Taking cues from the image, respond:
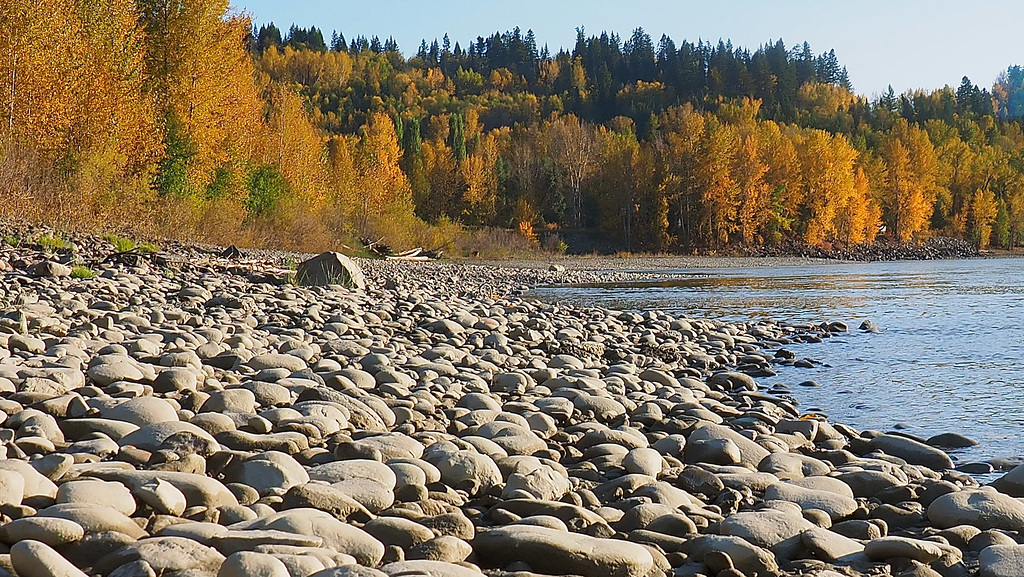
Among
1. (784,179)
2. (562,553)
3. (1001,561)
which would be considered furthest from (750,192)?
(562,553)

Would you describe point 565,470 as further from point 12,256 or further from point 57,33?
point 57,33

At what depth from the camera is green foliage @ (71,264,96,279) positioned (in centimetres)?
892

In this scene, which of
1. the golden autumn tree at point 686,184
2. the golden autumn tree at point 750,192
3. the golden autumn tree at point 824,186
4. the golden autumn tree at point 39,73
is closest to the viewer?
the golden autumn tree at point 39,73

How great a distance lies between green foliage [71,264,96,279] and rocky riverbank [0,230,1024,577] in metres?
2.97

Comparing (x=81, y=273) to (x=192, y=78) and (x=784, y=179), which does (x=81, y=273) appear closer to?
(x=192, y=78)

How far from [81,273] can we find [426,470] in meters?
7.68

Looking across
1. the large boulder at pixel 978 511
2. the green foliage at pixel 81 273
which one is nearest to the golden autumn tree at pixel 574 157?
the green foliage at pixel 81 273

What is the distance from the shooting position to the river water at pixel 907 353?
492 centimetres

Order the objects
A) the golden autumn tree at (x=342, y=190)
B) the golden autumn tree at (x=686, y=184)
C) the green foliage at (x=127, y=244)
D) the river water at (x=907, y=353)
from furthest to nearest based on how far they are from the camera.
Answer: the golden autumn tree at (x=686, y=184) < the golden autumn tree at (x=342, y=190) < the green foliage at (x=127, y=244) < the river water at (x=907, y=353)

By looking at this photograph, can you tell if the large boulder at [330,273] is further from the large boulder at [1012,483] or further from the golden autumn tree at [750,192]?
the golden autumn tree at [750,192]

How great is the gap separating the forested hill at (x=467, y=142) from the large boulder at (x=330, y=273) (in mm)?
5137

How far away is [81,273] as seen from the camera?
29.7 feet

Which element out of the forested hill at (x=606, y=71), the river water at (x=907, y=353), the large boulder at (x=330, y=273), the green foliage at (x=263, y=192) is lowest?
the river water at (x=907, y=353)

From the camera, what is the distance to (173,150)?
65.6ft
